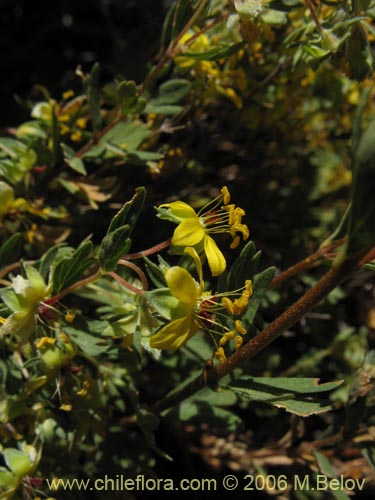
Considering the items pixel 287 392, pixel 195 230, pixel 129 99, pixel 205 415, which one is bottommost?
pixel 205 415

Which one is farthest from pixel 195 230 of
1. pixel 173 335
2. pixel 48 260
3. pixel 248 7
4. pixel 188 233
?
pixel 248 7

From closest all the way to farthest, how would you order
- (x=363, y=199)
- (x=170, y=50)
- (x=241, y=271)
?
(x=363, y=199) → (x=241, y=271) → (x=170, y=50)

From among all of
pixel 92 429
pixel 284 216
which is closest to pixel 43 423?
pixel 92 429

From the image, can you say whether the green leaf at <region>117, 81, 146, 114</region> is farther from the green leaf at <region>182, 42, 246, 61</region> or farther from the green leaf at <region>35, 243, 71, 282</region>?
the green leaf at <region>35, 243, 71, 282</region>

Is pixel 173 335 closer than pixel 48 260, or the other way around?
pixel 173 335

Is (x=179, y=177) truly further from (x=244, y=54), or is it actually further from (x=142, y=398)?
(x=142, y=398)

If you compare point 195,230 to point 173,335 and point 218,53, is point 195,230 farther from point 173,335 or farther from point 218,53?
point 218,53

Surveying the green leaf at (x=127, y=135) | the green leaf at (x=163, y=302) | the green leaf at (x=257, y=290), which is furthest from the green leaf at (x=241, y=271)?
the green leaf at (x=127, y=135)
